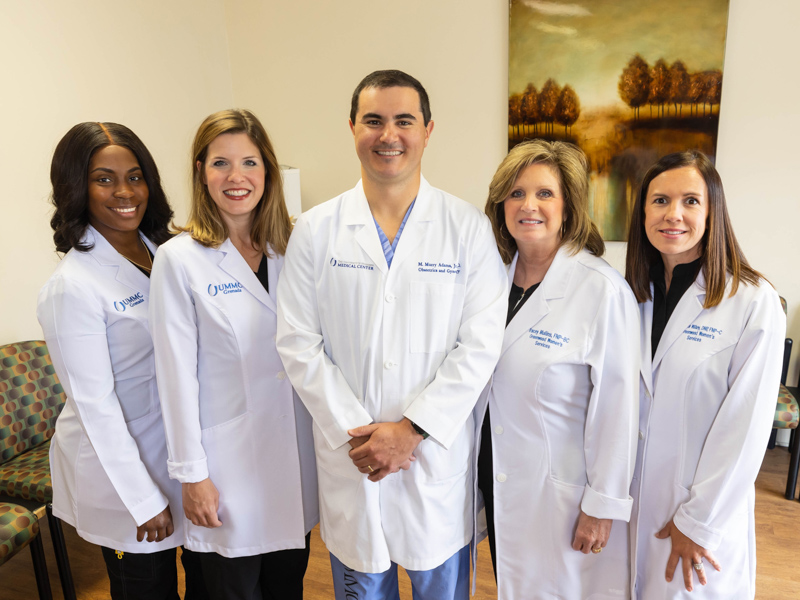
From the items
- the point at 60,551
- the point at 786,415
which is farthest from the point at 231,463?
the point at 786,415

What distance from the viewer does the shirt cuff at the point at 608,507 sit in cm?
140

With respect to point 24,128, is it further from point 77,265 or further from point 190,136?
point 77,265

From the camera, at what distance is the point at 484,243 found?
58.6 inches

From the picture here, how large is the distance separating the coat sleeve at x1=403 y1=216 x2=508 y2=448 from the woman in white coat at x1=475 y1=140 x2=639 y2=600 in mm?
96

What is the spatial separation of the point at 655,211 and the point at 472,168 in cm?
225

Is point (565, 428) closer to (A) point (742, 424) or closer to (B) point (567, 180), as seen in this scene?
(A) point (742, 424)

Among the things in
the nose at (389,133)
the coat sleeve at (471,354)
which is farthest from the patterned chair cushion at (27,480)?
the nose at (389,133)

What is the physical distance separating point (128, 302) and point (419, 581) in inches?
45.3

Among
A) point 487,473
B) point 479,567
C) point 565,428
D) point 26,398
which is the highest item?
point 565,428

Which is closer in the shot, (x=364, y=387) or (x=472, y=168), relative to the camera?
(x=364, y=387)

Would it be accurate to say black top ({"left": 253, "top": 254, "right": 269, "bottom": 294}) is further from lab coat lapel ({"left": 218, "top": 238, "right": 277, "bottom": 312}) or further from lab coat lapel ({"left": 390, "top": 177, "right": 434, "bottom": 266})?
lab coat lapel ({"left": 390, "top": 177, "right": 434, "bottom": 266})

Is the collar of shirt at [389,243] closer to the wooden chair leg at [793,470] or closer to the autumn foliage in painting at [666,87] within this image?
the autumn foliage in painting at [666,87]

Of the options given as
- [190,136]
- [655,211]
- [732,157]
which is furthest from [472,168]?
[655,211]

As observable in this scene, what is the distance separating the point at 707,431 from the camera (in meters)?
1.38
